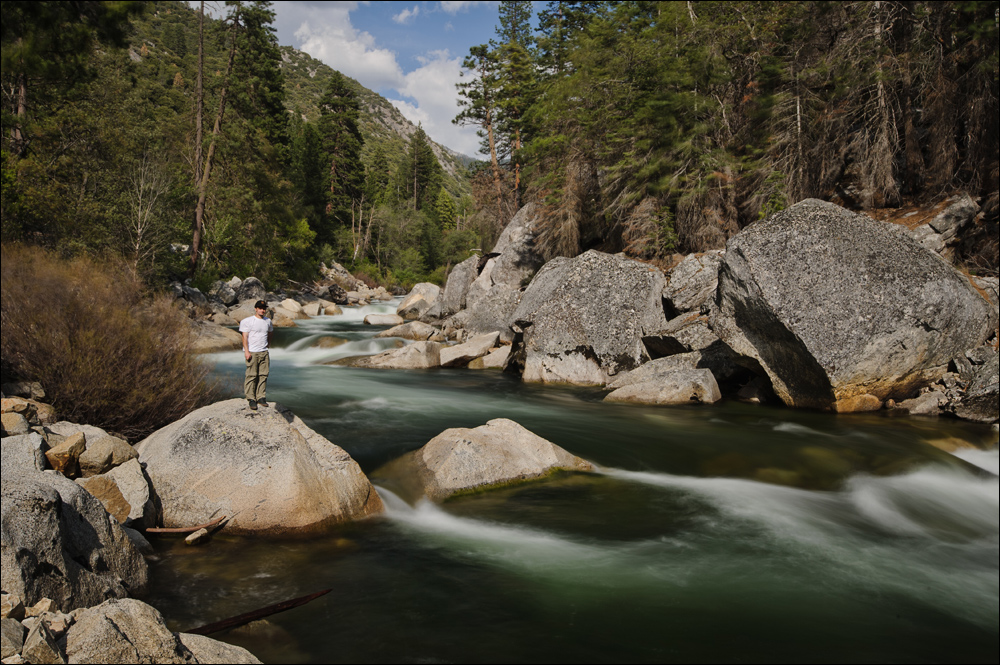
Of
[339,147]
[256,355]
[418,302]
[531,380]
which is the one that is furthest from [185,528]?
[339,147]

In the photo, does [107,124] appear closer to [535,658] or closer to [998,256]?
[535,658]

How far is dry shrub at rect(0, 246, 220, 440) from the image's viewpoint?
7.82 meters

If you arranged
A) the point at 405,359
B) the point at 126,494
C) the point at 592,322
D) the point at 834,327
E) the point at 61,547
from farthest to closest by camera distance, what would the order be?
the point at 405,359
the point at 592,322
the point at 834,327
the point at 126,494
the point at 61,547

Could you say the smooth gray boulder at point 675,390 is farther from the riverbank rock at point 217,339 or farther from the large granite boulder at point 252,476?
the riverbank rock at point 217,339

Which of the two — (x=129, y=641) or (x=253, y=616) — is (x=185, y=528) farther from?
(x=129, y=641)

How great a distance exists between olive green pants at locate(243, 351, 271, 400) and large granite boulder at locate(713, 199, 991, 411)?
9.55m

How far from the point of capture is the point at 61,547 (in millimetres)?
4141

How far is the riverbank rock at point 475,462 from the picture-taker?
7.78 m

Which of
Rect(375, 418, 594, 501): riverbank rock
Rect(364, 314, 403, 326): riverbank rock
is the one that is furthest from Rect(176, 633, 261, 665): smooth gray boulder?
Rect(364, 314, 403, 326): riverbank rock

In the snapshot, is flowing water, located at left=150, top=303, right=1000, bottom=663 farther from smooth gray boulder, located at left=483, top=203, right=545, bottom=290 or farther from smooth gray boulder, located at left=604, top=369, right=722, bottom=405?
smooth gray boulder, located at left=483, top=203, right=545, bottom=290

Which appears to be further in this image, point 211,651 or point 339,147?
point 339,147

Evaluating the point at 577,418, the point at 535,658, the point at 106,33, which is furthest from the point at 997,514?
A: the point at 106,33

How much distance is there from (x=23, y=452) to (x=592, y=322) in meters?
12.6

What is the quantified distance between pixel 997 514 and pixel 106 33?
1637cm
